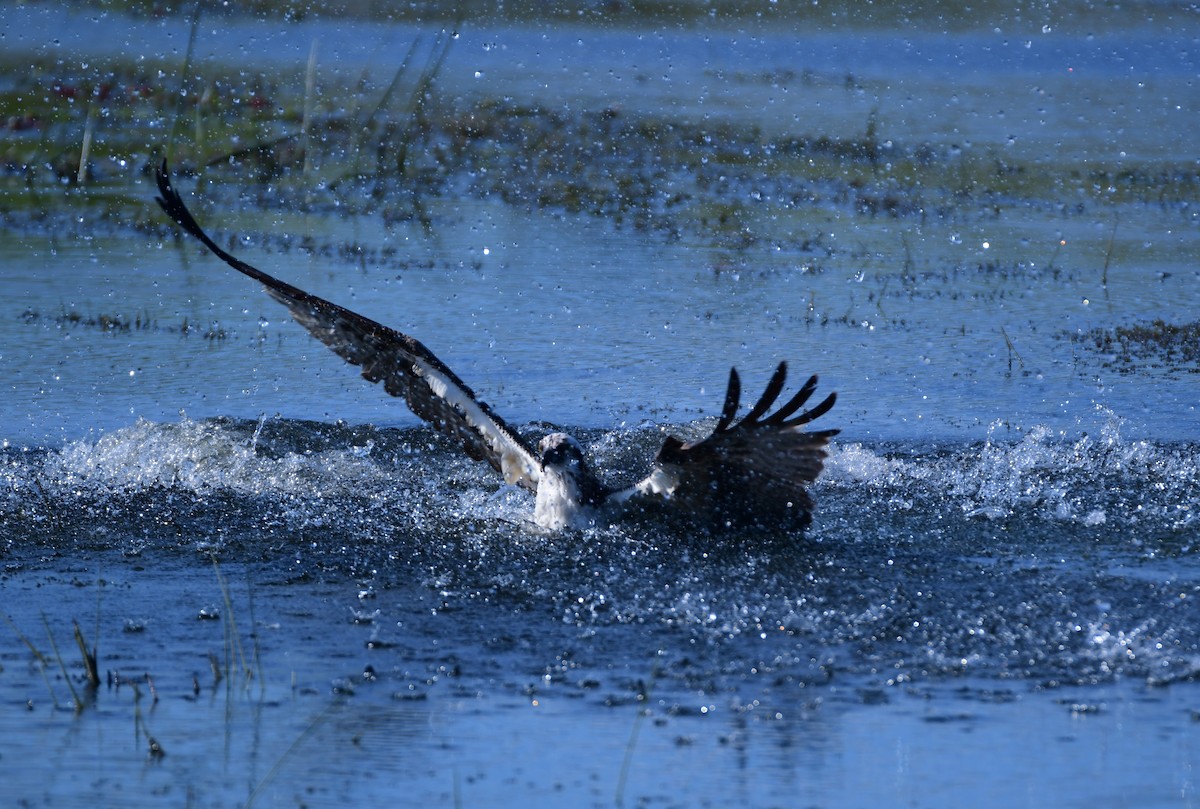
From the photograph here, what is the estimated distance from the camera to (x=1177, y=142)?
18.2 meters

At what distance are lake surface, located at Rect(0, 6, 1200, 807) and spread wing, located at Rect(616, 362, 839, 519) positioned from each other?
0.23 m

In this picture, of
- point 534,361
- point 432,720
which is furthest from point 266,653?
point 534,361

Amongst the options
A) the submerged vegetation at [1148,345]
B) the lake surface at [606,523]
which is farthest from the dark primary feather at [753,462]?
the submerged vegetation at [1148,345]

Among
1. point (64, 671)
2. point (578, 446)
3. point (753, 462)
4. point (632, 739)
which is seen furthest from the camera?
point (578, 446)

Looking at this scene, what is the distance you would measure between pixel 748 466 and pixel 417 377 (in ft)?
5.51

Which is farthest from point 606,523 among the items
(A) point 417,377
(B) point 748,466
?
(A) point 417,377

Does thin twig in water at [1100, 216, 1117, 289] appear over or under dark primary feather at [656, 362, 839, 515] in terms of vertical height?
over

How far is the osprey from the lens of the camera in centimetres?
602

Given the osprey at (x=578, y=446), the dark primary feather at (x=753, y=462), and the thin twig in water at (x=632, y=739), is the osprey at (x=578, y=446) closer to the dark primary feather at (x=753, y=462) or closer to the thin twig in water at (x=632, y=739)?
the dark primary feather at (x=753, y=462)

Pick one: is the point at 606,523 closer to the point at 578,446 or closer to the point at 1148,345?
the point at 578,446

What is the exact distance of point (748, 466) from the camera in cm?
617

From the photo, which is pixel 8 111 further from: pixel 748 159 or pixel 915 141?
pixel 915 141

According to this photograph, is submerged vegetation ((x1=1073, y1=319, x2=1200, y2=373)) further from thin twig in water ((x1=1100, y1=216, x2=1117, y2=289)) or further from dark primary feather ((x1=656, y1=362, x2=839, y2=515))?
dark primary feather ((x1=656, y1=362, x2=839, y2=515))

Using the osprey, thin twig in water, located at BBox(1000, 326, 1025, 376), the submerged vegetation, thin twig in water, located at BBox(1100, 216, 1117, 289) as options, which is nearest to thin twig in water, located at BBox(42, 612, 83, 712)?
the osprey
